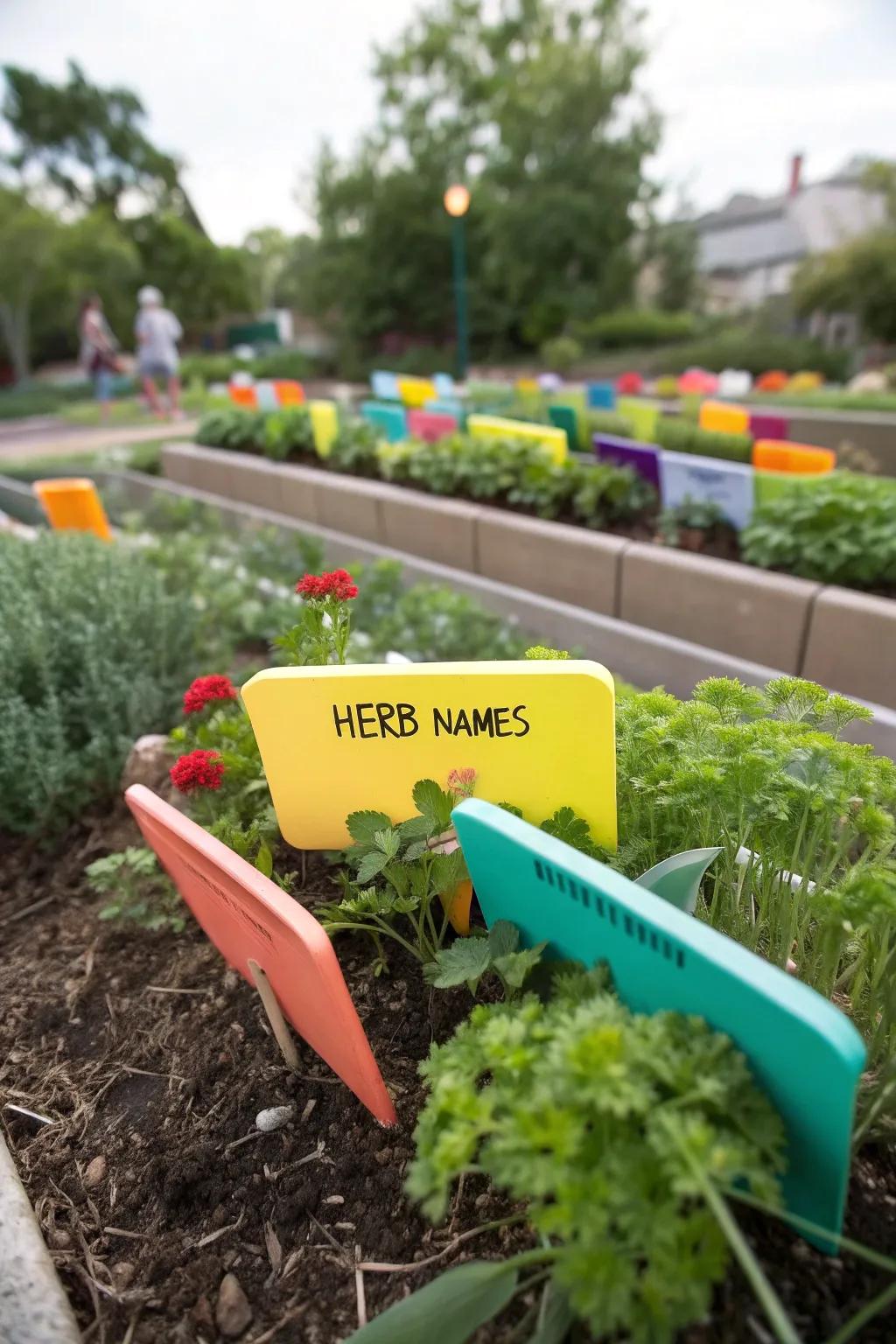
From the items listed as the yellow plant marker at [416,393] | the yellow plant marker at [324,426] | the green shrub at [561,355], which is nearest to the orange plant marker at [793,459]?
the yellow plant marker at [324,426]

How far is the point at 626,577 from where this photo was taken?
3.19 meters

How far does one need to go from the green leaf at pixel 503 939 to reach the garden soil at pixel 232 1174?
0.32 meters

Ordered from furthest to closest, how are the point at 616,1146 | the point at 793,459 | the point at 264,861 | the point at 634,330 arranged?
the point at 634,330
the point at 793,459
the point at 264,861
the point at 616,1146

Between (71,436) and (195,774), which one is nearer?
(195,774)

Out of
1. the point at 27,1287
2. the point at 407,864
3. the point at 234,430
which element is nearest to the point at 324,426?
the point at 234,430

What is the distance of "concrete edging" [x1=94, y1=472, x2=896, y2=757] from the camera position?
8.36ft

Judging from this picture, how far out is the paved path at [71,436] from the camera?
10250 millimetres

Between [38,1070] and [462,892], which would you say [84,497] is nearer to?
[38,1070]

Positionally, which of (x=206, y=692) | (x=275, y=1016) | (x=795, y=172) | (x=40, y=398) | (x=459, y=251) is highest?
(x=795, y=172)

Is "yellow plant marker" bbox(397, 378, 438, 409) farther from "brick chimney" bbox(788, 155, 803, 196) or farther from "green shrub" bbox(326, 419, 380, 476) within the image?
"brick chimney" bbox(788, 155, 803, 196)

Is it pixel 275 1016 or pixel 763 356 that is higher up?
pixel 763 356

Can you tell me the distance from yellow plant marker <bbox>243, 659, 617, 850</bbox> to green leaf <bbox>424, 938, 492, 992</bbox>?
247 mm

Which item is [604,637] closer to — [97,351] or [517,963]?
[517,963]

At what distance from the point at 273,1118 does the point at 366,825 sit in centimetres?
50
